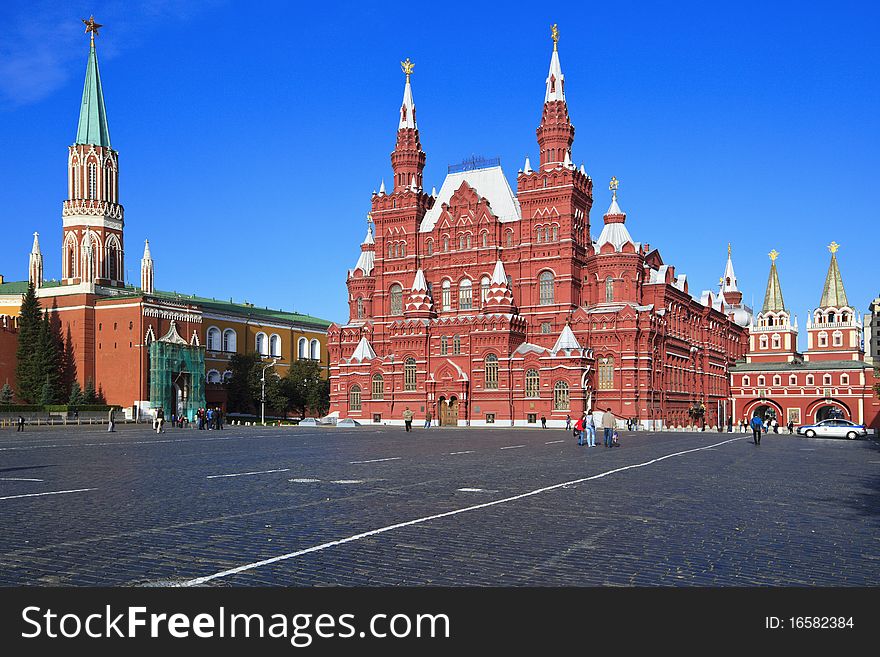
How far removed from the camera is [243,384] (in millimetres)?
90688

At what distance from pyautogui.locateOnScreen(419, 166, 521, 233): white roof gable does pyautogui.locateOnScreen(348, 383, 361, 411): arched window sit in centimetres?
1607

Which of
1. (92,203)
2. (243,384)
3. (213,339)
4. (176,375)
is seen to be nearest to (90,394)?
(176,375)

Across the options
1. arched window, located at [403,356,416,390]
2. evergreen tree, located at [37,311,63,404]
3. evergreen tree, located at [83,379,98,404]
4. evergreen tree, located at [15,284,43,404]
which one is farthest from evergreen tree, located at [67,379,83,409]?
arched window, located at [403,356,416,390]

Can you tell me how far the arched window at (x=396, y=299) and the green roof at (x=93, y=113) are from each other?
35.2 m

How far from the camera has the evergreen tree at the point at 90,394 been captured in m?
79.5

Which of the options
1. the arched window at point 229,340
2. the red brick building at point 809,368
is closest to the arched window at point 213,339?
the arched window at point 229,340

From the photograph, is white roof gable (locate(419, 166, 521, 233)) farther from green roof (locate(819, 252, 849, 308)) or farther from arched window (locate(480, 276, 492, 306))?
green roof (locate(819, 252, 849, 308))

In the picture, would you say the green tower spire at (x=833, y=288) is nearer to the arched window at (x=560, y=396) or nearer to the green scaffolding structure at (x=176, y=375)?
the arched window at (x=560, y=396)

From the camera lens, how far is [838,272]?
106 metres

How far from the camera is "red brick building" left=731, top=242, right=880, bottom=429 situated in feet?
296

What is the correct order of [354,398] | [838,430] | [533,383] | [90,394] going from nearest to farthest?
[838,430] < [533,383] < [354,398] < [90,394]

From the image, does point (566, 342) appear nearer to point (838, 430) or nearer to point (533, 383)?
point (533, 383)

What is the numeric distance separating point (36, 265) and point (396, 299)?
44.6 m
